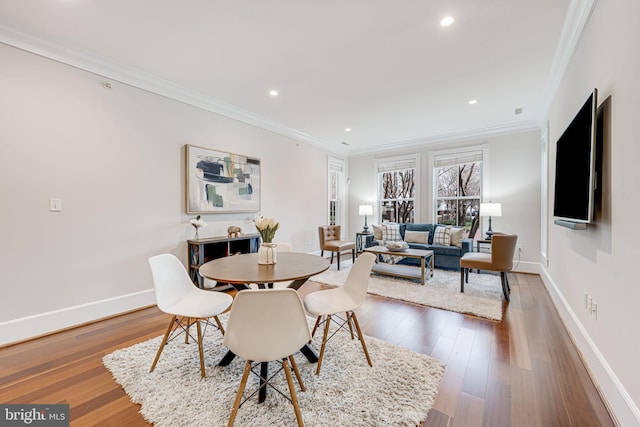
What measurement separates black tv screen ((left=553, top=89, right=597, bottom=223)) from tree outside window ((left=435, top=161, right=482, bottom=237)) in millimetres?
2950

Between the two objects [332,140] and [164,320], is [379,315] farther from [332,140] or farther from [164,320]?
[332,140]

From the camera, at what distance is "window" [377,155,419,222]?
623 cm

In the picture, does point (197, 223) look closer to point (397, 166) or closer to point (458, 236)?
point (458, 236)

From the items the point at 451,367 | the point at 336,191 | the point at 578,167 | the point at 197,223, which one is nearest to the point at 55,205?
the point at 197,223

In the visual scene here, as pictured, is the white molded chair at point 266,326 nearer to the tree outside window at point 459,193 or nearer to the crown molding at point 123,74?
the crown molding at point 123,74

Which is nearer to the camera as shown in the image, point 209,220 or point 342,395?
point 342,395

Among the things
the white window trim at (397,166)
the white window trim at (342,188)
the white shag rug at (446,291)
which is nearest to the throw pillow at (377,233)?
the white window trim at (397,166)

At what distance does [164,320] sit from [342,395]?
6.98 ft

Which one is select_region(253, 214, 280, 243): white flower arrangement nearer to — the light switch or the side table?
the light switch

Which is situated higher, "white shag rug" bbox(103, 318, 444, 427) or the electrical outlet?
the electrical outlet

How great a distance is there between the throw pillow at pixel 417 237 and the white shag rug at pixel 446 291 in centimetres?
73

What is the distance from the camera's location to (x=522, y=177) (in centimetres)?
491

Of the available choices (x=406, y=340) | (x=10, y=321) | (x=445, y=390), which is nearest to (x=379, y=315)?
(x=406, y=340)

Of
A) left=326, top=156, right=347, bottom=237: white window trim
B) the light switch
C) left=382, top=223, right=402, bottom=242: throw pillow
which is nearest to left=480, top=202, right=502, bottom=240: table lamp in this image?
left=382, top=223, right=402, bottom=242: throw pillow
